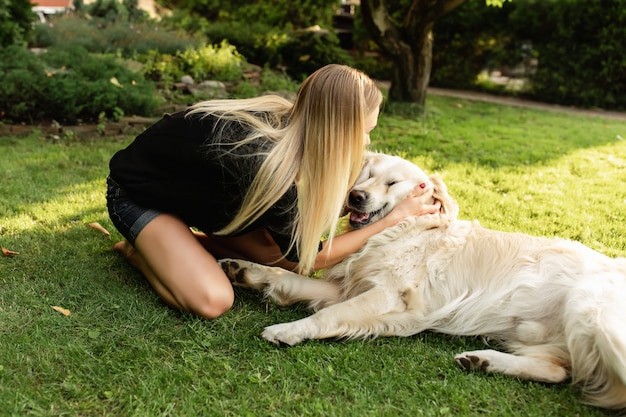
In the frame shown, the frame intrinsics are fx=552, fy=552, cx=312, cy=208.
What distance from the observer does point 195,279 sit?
289 cm

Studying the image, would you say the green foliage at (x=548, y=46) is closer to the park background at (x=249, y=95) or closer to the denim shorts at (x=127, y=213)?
the park background at (x=249, y=95)

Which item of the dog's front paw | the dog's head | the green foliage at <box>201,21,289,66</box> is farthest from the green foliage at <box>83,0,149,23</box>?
the dog's front paw

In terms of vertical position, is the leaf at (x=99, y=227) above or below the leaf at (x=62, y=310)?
below

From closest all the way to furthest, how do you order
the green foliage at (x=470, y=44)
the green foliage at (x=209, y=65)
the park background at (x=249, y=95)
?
1. the park background at (x=249, y=95)
2. the green foliage at (x=209, y=65)
3. the green foliage at (x=470, y=44)

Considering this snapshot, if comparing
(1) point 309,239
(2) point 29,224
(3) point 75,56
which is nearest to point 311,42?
(3) point 75,56

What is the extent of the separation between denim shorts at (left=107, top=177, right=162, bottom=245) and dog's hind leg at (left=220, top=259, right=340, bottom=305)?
1.71 feet

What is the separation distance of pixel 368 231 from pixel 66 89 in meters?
4.87

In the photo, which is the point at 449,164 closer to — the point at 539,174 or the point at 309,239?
the point at 539,174

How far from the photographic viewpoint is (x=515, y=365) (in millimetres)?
2582

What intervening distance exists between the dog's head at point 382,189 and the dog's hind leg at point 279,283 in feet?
1.41

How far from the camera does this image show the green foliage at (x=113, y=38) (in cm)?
898

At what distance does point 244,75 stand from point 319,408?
729 cm

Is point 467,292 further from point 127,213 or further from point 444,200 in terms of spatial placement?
point 127,213

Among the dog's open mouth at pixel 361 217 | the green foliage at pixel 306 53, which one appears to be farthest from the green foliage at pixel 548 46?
the dog's open mouth at pixel 361 217
